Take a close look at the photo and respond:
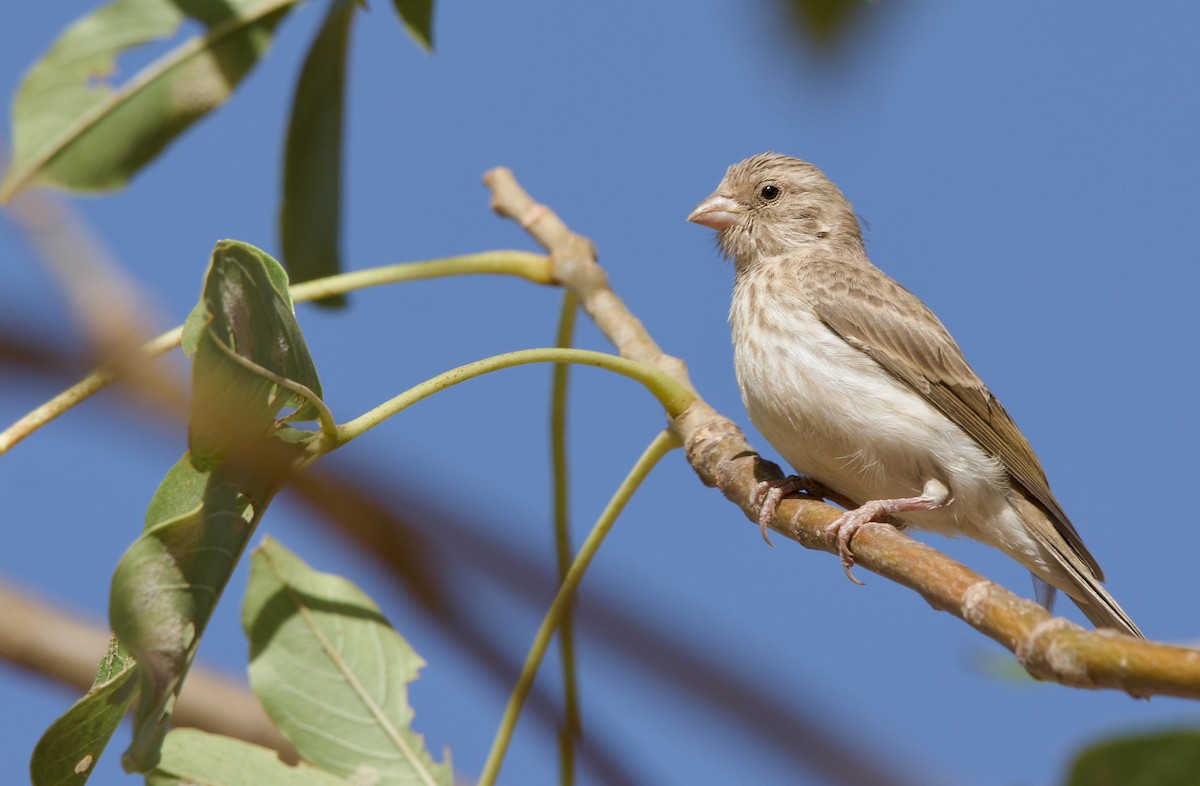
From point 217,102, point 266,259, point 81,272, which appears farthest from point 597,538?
point 81,272

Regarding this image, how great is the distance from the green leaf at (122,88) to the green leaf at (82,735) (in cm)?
137

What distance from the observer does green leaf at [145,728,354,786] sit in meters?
2.06

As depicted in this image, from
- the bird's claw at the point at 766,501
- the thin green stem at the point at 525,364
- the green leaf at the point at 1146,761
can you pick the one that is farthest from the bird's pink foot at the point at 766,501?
the green leaf at the point at 1146,761

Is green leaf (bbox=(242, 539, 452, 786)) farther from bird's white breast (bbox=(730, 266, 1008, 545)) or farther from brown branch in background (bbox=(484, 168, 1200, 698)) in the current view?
bird's white breast (bbox=(730, 266, 1008, 545))

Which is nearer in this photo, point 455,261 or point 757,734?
point 757,734

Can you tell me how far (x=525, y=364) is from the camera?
240 cm

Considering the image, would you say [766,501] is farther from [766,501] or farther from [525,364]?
[525,364]

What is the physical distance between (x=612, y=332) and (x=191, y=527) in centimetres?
156

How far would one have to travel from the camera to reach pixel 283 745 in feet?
10.3

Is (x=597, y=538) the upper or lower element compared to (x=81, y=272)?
upper

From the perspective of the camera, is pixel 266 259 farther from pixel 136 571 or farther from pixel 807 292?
pixel 807 292

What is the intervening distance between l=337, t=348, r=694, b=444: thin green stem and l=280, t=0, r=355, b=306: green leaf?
1240 millimetres

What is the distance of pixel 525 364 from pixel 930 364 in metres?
2.20

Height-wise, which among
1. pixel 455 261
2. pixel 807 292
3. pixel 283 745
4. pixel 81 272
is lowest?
pixel 283 745
